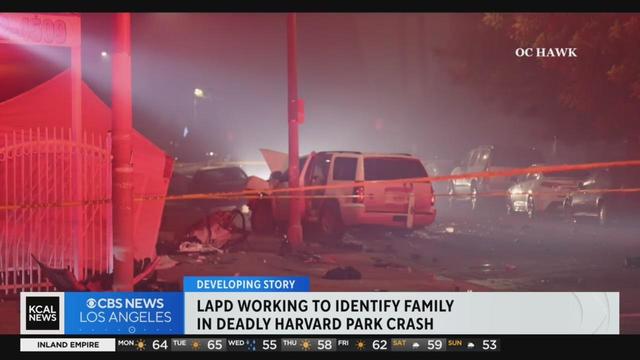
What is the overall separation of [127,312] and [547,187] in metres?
14.2

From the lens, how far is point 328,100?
13.4 metres

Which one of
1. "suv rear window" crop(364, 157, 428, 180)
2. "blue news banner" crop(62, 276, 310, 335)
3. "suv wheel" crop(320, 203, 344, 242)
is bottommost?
"blue news banner" crop(62, 276, 310, 335)

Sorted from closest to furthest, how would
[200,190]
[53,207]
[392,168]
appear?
[53,207], [392,168], [200,190]

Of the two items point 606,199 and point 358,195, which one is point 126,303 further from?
point 606,199

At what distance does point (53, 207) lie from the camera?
1030 centimetres

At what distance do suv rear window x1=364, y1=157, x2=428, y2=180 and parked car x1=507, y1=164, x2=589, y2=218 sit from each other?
5.51m

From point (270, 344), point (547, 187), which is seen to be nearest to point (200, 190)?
point (547, 187)

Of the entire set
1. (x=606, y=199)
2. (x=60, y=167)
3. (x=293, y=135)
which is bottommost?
(x=606, y=199)

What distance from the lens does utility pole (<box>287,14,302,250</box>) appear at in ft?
46.3

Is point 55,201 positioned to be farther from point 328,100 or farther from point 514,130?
point 514,130

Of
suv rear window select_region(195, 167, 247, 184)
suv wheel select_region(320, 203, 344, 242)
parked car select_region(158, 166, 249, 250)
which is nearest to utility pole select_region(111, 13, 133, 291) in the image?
suv wheel select_region(320, 203, 344, 242)

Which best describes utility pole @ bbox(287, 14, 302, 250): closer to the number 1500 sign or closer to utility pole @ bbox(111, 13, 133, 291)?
the number 1500 sign

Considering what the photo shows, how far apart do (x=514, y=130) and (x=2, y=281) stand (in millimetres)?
10915
